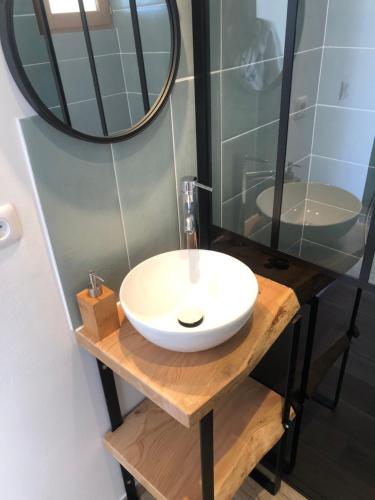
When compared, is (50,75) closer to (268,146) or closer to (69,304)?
(69,304)

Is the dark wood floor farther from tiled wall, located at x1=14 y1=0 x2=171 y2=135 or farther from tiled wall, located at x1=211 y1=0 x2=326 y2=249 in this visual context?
tiled wall, located at x1=14 y1=0 x2=171 y2=135

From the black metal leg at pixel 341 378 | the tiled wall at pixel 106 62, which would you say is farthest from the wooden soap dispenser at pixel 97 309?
the black metal leg at pixel 341 378

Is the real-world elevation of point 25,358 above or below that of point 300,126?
below

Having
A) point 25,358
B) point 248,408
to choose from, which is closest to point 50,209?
point 25,358

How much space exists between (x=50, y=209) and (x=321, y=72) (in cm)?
108

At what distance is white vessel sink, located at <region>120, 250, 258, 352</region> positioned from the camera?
3.36 feet

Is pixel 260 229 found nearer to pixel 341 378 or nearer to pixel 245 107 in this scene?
pixel 245 107

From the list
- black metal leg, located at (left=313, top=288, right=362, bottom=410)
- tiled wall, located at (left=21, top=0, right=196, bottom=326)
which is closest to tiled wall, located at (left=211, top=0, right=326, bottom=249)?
tiled wall, located at (left=21, top=0, right=196, bottom=326)

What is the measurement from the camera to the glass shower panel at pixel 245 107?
1.15m

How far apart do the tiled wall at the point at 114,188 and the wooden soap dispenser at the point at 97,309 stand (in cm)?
6

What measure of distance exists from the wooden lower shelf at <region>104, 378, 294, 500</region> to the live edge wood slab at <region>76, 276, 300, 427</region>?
1.32ft

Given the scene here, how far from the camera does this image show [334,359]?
1509 millimetres

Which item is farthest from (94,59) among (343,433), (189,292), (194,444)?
(343,433)

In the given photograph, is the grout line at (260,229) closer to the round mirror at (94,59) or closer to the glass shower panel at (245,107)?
the glass shower panel at (245,107)
